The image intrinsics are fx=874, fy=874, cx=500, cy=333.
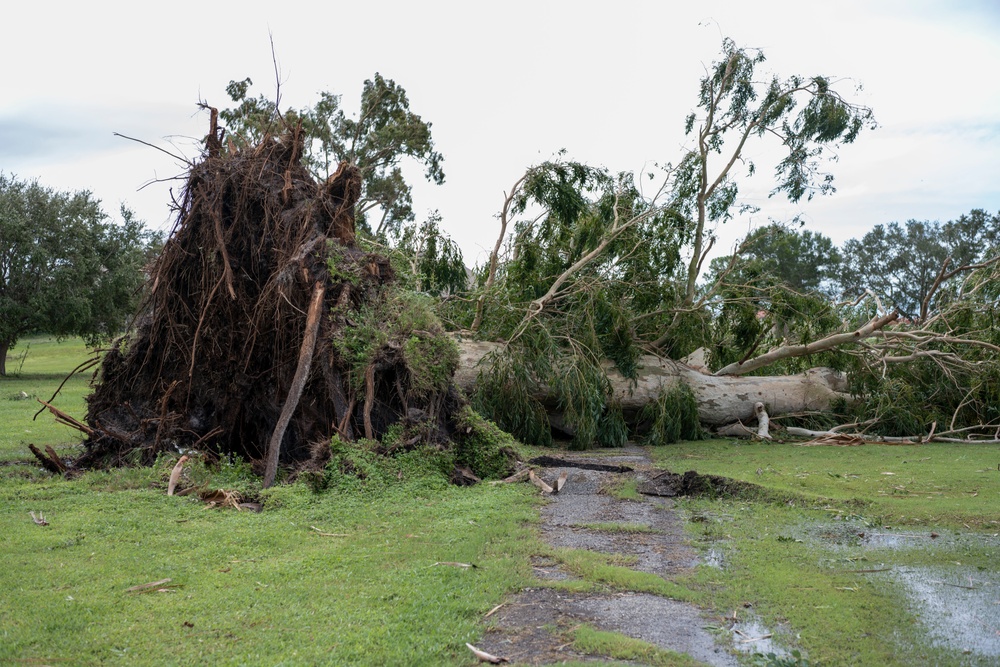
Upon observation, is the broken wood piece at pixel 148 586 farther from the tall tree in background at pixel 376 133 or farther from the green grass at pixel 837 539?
the tall tree in background at pixel 376 133

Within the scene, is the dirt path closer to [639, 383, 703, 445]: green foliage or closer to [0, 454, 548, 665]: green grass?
[0, 454, 548, 665]: green grass

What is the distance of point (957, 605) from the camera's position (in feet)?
17.2

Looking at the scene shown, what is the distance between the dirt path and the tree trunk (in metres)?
6.19

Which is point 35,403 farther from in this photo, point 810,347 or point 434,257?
point 810,347

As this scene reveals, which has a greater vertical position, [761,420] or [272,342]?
[272,342]

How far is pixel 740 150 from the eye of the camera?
700 inches

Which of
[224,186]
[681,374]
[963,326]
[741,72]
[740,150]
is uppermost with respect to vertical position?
[741,72]

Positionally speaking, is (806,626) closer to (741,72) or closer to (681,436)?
(681,436)

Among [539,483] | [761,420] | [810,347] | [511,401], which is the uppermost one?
[810,347]

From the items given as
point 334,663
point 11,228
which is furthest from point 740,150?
point 11,228

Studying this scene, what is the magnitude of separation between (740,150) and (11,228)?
20.5m

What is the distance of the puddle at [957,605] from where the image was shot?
4.61 meters

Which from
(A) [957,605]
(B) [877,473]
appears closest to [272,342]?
(A) [957,605]

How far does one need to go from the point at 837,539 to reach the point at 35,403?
15618 mm
